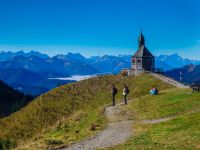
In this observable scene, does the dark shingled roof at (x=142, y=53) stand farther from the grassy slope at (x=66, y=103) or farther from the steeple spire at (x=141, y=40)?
the grassy slope at (x=66, y=103)

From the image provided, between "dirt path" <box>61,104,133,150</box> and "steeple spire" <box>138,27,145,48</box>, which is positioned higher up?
"steeple spire" <box>138,27,145,48</box>

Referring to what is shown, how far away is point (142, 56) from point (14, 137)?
2653 inches

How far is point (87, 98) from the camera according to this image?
90.9 meters

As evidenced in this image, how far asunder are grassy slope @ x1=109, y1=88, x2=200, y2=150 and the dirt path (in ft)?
3.04

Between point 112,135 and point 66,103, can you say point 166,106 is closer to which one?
point 112,135

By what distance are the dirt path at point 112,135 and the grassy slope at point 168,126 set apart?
3.04ft

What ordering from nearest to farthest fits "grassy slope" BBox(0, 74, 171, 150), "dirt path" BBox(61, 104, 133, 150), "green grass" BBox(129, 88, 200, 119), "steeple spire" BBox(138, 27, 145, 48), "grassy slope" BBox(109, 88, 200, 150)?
"grassy slope" BBox(109, 88, 200, 150)
"dirt path" BBox(61, 104, 133, 150)
"green grass" BBox(129, 88, 200, 119)
"grassy slope" BBox(0, 74, 171, 150)
"steeple spire" BBox(138, 27, 145, 48)

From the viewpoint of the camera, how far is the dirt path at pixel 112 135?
109 feet

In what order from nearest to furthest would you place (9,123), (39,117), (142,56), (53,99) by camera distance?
(39,117)
(9,123)
(53,99)
(142,56)

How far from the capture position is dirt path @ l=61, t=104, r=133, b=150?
A: 33156mm

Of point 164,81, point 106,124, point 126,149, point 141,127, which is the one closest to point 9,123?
point 164,81

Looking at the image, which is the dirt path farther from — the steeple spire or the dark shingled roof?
the steeple spire

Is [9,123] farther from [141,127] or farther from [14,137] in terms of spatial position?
[141,127]

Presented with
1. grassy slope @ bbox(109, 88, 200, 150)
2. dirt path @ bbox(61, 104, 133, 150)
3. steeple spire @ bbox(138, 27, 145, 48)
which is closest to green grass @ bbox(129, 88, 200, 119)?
grassy slope @ bbox(109, 88, 200, 150)
